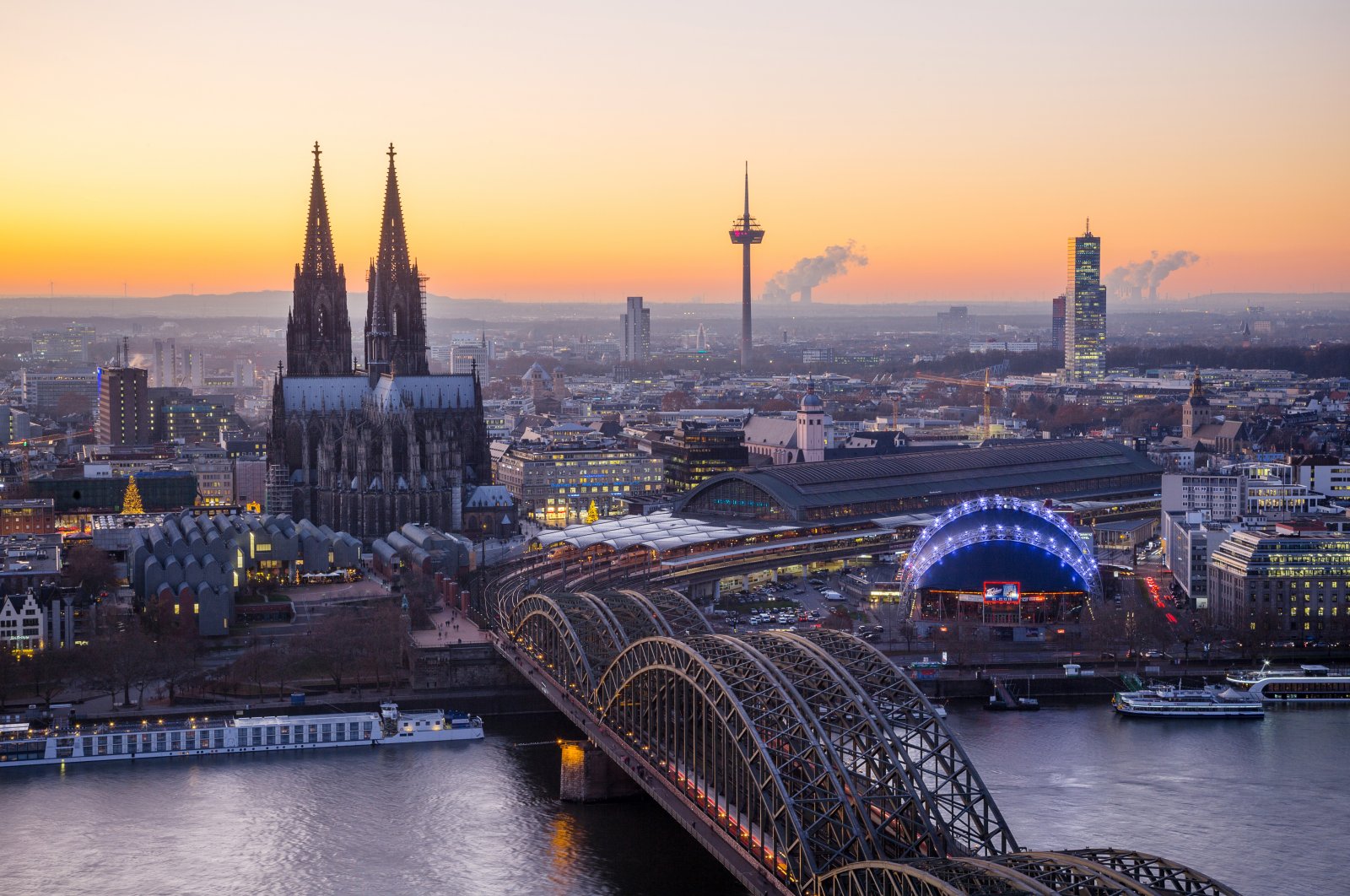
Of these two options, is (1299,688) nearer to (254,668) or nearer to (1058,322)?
(254,668)

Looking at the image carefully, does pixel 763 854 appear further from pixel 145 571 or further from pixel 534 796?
pixel 145 571

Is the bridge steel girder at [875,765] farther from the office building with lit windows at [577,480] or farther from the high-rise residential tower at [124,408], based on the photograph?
the high-rise residential tower at [124,408]

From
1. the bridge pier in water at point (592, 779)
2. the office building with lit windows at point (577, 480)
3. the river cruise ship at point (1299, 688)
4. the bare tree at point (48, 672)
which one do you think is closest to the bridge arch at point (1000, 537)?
the river cruise ship at point (1299, 688)

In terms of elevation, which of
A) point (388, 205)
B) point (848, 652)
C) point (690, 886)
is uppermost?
point (388, 205)

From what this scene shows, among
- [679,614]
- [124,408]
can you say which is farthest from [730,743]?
[124,408]

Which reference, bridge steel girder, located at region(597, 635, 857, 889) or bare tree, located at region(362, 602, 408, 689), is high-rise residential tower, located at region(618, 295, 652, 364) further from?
bridge steel girder, located at region(597, 635, 857, 889)

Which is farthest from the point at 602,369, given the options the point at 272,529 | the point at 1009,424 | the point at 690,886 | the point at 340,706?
the point at 690,886
